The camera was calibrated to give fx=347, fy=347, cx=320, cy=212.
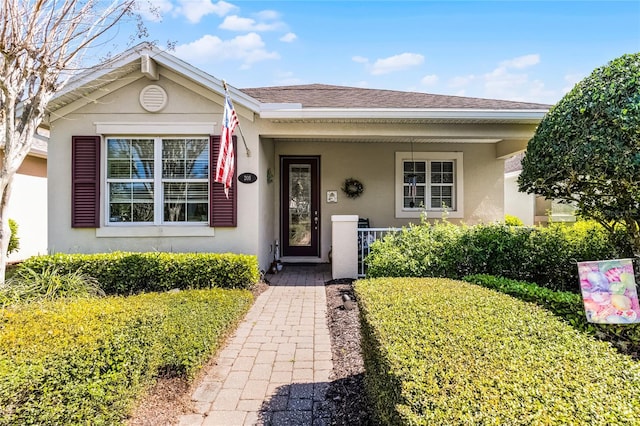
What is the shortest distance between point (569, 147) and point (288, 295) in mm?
4666

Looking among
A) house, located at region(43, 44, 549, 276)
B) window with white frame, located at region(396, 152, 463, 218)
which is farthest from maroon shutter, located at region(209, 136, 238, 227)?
window with white frame, located at region(396, 152, 463, 218)

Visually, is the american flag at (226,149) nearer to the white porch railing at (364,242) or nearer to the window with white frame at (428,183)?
the white porch railing at (364,242)

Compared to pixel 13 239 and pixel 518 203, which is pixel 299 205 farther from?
pixel 518 203

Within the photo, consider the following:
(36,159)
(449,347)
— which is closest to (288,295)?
(449,347)

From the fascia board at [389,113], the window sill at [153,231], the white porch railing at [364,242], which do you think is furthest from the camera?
the white porch railing at [364,242]

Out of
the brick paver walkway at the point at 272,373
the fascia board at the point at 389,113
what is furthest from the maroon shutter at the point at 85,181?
the brick paver walkway at the point at 272,373

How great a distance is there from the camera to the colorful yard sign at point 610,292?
2891 mm

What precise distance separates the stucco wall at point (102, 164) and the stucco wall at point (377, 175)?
2.28m

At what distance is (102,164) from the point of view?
263 inches

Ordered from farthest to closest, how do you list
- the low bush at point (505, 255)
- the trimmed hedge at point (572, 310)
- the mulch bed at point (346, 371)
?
the low bush at point (505, 255)
the trimmed hedge at point (572, 310)
the mulch bed at point (346, 371)

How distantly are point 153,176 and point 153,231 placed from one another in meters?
1.07

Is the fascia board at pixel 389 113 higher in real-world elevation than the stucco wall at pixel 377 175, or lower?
higher

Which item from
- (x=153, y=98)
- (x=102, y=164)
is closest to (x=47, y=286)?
(x=102, y=164)

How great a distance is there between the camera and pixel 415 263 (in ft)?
17.5
